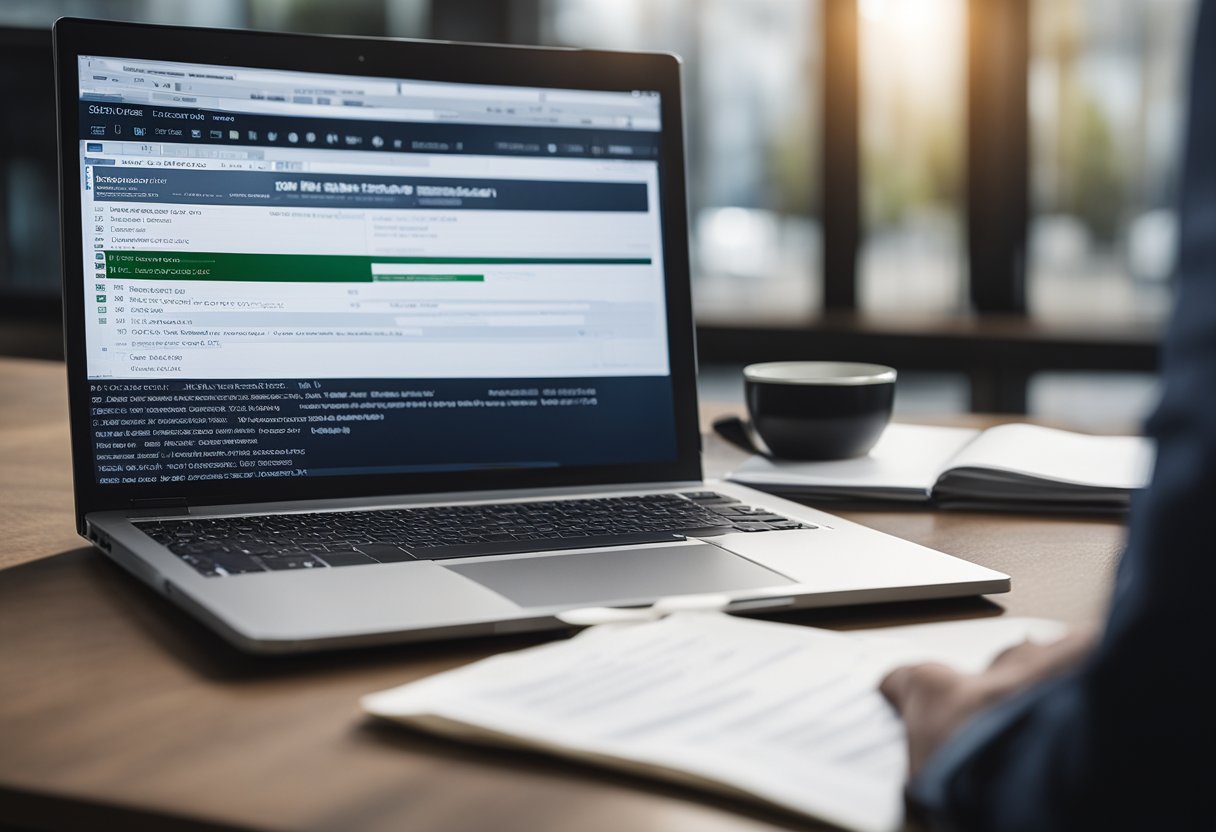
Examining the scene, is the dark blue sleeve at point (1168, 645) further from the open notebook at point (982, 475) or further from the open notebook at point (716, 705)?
the open notebook at point (982, 475)

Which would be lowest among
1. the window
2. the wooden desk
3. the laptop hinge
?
the wooden desk

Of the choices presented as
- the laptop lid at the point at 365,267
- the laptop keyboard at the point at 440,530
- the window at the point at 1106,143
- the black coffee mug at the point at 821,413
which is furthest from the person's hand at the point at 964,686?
the window at the point at 1106,143

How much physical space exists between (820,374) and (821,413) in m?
0.15

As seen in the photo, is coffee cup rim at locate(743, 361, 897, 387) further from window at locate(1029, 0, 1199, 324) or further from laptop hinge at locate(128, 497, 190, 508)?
window at locate(1029, 0, 1199, 324)

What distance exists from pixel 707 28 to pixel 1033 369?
1.30m

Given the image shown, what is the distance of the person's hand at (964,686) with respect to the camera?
437mm

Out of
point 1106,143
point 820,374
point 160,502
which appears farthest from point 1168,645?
point 1106,143

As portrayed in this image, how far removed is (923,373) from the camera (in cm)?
335

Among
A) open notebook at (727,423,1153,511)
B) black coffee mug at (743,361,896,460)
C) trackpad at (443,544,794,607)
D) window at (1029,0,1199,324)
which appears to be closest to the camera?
trackpad at (443,544,794,607)

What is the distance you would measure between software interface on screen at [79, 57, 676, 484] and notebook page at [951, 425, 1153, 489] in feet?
0.86

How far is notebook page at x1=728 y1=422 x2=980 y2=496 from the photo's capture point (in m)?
0.99

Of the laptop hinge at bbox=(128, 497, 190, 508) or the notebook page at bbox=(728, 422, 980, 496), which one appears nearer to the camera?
the laptop hinge at bbox=(128, 497, 190, 508)

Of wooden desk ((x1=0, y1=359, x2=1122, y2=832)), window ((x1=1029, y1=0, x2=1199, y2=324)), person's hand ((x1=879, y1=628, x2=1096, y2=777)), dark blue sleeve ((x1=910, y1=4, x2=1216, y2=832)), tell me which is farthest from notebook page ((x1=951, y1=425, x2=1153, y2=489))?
window ((x1=1029, y1=0, x2=1199, y2=324))

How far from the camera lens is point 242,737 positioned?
1.65 ft
